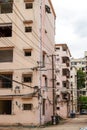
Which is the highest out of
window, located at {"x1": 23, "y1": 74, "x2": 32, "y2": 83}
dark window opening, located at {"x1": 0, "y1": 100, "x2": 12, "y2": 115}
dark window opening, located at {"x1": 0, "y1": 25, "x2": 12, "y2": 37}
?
dark window opening, located at {"x1": 0, "y1": 25, "x2": 12, "y2": 37}

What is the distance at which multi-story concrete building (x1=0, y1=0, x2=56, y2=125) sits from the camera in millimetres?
43688

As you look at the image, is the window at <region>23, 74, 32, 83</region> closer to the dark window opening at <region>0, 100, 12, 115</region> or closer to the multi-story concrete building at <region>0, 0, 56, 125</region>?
the multi-story concrete building at <region>0, 0, 56, 125</region>

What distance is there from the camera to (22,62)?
147 feet

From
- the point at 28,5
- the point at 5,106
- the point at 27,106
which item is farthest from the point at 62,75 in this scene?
the point at 27,106

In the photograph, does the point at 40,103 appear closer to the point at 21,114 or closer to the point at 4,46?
the point at 21,114

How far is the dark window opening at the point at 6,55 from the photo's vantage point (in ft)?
151

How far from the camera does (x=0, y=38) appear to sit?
151 feet

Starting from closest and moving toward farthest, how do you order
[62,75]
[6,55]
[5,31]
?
1. [6,55]
2. [5,31]
3. [62,75]

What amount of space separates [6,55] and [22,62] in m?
2.49

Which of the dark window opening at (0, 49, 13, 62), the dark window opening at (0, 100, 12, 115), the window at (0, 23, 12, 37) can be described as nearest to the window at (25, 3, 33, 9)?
the window at (0, 23, 12, 37)

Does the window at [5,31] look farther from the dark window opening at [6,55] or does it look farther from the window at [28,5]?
the window at [28,5]

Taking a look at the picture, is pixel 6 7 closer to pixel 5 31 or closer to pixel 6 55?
pixel 5 31

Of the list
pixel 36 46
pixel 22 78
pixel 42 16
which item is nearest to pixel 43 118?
pixel 22 78

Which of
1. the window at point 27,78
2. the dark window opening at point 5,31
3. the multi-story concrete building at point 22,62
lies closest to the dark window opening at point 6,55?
the multi-story concrete building at point 22,62
